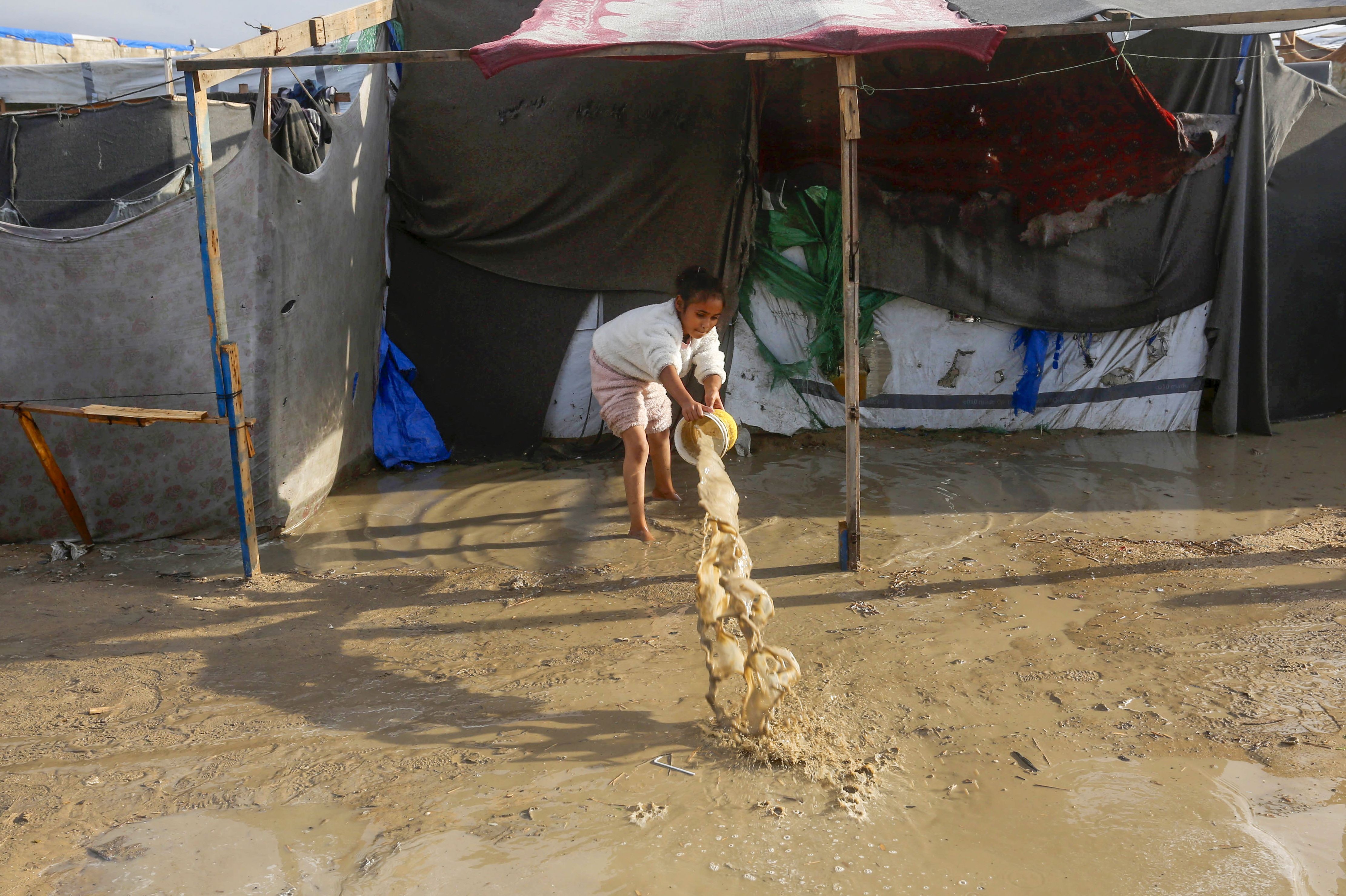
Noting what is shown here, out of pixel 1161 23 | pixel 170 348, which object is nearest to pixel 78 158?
pixel 170 348

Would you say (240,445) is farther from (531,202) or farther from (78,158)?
(78,158)

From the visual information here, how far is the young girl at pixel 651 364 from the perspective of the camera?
4031 millimetres

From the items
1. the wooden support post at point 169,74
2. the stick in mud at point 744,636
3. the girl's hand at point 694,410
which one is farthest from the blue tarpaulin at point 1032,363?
the wooden support post at point 169,74

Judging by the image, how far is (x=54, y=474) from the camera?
4.13 metres

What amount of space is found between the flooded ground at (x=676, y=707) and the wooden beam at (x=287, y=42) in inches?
82.8

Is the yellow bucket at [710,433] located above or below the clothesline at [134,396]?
below

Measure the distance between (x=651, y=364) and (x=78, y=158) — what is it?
3724 millimetres

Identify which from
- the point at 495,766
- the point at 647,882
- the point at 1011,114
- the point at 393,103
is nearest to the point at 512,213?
the point at 393,103

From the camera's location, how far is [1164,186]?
5.59 m

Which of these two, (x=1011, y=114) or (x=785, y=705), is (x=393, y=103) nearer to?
(x=1011, y=114)

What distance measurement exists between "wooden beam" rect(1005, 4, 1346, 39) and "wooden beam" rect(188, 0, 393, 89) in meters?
2.64

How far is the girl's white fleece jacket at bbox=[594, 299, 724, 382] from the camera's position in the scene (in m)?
4.06

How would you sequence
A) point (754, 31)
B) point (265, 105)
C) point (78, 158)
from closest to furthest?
point (754, 31) → point (265, 105) → point (78, 158)

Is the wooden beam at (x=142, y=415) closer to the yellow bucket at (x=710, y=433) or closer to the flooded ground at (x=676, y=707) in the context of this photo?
the flooded ground at (x=676, y=707)
